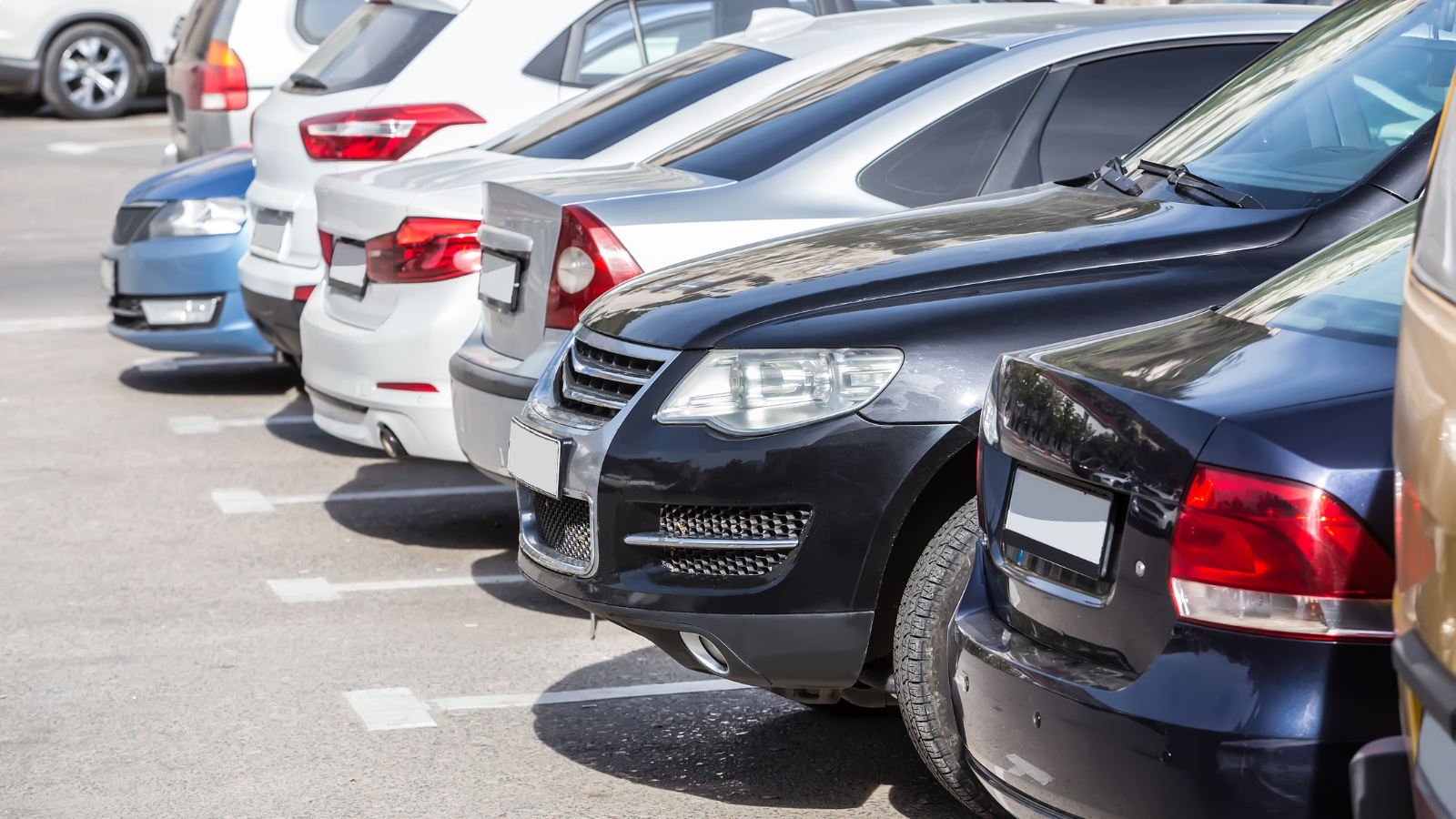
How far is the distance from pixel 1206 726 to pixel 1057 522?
1.41 feet

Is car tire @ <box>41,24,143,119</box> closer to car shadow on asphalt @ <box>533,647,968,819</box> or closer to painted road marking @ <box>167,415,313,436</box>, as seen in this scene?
painted road marking @ <box>167,415,313,436</box>

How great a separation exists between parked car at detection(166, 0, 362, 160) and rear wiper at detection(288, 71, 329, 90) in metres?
1.56

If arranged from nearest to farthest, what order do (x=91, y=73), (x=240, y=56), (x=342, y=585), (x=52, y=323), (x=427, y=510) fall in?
(x=342, y=585), (x=427, y=510), (x=240, y=56), (x=52, y=323), (x=91, y=73)

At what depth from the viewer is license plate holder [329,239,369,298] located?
19.1 ft

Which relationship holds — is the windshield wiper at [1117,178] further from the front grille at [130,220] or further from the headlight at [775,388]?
the front grille at [130,220]

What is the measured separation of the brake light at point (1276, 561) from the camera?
2.24 metres

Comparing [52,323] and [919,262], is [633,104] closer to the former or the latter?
[919,262]

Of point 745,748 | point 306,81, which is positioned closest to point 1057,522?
point 745,748

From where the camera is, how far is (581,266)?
4574 millimetres

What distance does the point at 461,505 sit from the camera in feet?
22.4

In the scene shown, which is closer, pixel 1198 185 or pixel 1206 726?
pixel 1206 726

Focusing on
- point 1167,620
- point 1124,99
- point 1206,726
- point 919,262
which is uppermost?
point 1124,99

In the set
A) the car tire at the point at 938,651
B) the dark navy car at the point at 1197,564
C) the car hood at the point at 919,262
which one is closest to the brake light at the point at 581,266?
the car hood at the point at 919,262

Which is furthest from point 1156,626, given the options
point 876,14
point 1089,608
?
point 876,14
